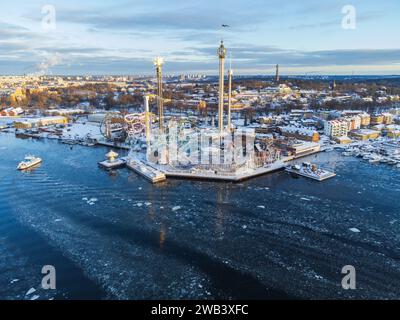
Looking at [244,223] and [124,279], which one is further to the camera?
[244,223]

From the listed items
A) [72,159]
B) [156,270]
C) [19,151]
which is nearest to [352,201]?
[156,270]

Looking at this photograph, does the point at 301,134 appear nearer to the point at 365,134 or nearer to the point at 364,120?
the point at 365,134

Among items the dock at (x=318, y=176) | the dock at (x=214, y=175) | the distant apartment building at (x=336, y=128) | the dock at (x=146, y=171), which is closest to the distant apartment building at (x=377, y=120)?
the distant apartment building at (x=336, y=128)

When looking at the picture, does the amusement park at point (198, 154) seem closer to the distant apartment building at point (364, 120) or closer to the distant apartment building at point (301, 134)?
the distant apartment building at point (301, 134)

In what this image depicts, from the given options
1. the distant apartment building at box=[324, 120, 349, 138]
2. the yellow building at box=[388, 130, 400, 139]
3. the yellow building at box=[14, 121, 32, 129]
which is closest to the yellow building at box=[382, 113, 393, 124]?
the yellow building at box=[388, 130, 400, 139]

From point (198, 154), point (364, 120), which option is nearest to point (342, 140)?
point (364, 120)

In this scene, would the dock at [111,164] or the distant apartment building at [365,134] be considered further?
the distant apartment building at [365,134]

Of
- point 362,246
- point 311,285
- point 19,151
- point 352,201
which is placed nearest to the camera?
point 311,285
